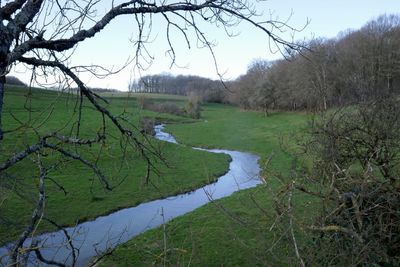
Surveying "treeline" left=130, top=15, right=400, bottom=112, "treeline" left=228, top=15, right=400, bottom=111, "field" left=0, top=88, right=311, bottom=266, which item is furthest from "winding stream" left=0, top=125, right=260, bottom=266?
"treeline" left=228, top=15, right=400, bottom=111

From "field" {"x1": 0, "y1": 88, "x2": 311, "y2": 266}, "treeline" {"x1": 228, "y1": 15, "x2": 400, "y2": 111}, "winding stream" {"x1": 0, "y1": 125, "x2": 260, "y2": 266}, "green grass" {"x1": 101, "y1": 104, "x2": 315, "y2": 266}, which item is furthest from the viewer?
"treeline" {"x1": 228, "y1": 15, "x2": 400, "y2": 111}

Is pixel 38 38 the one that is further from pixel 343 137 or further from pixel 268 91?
pixel 268 91

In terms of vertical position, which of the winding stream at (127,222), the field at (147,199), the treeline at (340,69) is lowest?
the winding stream at (127,222)

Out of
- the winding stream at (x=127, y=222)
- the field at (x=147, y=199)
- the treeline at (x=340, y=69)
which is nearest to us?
the field at (x=147, y=199)

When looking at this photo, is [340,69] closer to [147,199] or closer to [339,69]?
[339,69]

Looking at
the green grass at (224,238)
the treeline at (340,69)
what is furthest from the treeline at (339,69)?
the green grass at (224,238)

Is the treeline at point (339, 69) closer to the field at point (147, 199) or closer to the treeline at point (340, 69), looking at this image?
the treeline at point (340, 69)

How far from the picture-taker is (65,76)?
4051mm

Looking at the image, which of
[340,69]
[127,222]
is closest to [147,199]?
[127,222]

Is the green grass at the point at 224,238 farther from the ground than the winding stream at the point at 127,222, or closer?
farther from the ground

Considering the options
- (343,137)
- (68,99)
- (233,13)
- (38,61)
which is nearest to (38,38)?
(38,61)

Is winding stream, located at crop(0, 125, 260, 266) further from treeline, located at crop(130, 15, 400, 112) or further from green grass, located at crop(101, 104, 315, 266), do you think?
treeline, located at crop(130, 15, 400, 112)

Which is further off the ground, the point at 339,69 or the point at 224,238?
the point at 339,69

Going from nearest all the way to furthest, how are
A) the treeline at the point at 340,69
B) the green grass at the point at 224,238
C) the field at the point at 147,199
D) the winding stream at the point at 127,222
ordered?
the field at the point at 147,199 < the green grass at the point at 224,238 < the winding stream at the point at 127,222 < the treeline at the point at 340,69
